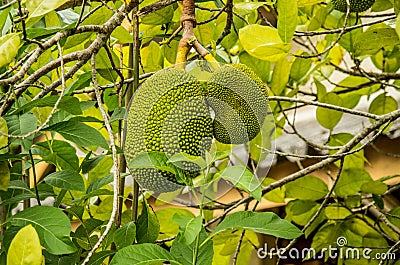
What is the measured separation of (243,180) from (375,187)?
690mm

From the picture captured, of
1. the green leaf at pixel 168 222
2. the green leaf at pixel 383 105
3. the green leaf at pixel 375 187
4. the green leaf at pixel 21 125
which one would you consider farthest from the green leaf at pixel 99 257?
the green leaf at pixel 383 105

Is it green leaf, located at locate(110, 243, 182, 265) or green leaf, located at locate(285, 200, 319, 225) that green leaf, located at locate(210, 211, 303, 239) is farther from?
green leaf, located at locate(285, 200, 319, 225)

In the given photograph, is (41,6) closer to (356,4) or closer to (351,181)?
(356,4)

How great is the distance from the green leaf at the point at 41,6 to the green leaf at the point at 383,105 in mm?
880

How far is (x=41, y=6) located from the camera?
470 millimetres

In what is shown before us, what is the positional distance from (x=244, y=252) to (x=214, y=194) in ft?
2.38

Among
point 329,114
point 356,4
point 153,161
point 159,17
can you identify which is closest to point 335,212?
point 329,114

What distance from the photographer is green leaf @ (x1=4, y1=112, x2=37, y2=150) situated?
0.64 metres

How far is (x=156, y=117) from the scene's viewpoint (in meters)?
0.44

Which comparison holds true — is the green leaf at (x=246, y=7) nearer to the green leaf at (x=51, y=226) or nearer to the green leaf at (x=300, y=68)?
the green leaf at (x=51, y=226)

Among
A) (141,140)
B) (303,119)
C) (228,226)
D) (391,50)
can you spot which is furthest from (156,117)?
(303,119)

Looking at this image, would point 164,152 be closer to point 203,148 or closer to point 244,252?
point 203,148

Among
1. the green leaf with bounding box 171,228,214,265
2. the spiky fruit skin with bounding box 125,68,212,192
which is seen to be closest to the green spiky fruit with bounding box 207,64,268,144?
the spiky fruit skin with bounding box 125,68,212,192

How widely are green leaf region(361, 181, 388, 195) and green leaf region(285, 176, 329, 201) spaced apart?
0.24 ft
